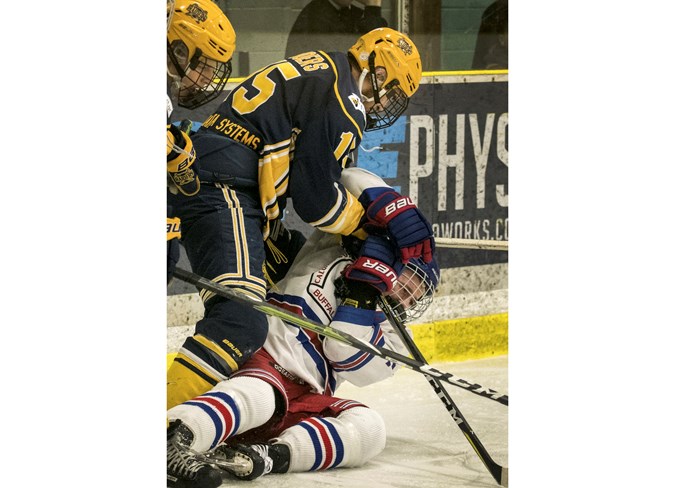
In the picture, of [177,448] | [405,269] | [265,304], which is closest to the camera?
[177,448]

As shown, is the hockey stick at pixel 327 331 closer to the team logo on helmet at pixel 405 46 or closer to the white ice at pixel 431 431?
the white ice at pixel 431 431

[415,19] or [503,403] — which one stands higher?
[415,19]

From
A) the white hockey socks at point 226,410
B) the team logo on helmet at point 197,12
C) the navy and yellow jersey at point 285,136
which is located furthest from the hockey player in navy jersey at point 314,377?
the team logo on helmet at point 197,12

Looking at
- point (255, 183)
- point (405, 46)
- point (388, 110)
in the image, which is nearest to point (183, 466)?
point (255, 183)

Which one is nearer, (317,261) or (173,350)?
(173,350)

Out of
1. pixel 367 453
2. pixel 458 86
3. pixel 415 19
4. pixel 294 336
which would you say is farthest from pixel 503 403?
pixel 415 19

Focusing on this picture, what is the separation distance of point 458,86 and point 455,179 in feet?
0.83

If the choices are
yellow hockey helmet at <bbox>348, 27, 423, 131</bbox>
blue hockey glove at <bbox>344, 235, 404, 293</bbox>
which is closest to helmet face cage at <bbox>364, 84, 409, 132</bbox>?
yellow hockey helmet at <bbox>348, 27, 423, 131</bbox>

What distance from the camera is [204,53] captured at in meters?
2.71

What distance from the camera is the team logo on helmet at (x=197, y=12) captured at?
105 inches

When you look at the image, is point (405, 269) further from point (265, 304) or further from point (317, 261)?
point (265, 304)

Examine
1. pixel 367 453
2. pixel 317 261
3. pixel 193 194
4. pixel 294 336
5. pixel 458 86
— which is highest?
pixel 458 86

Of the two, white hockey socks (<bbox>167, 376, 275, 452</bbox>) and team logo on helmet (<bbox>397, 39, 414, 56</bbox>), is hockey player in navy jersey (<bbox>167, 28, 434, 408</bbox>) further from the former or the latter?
team logo on helmet (<bbox>397, 39, 414, 56</bbox>)

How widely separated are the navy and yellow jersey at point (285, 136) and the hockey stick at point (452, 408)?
38 centimetres
